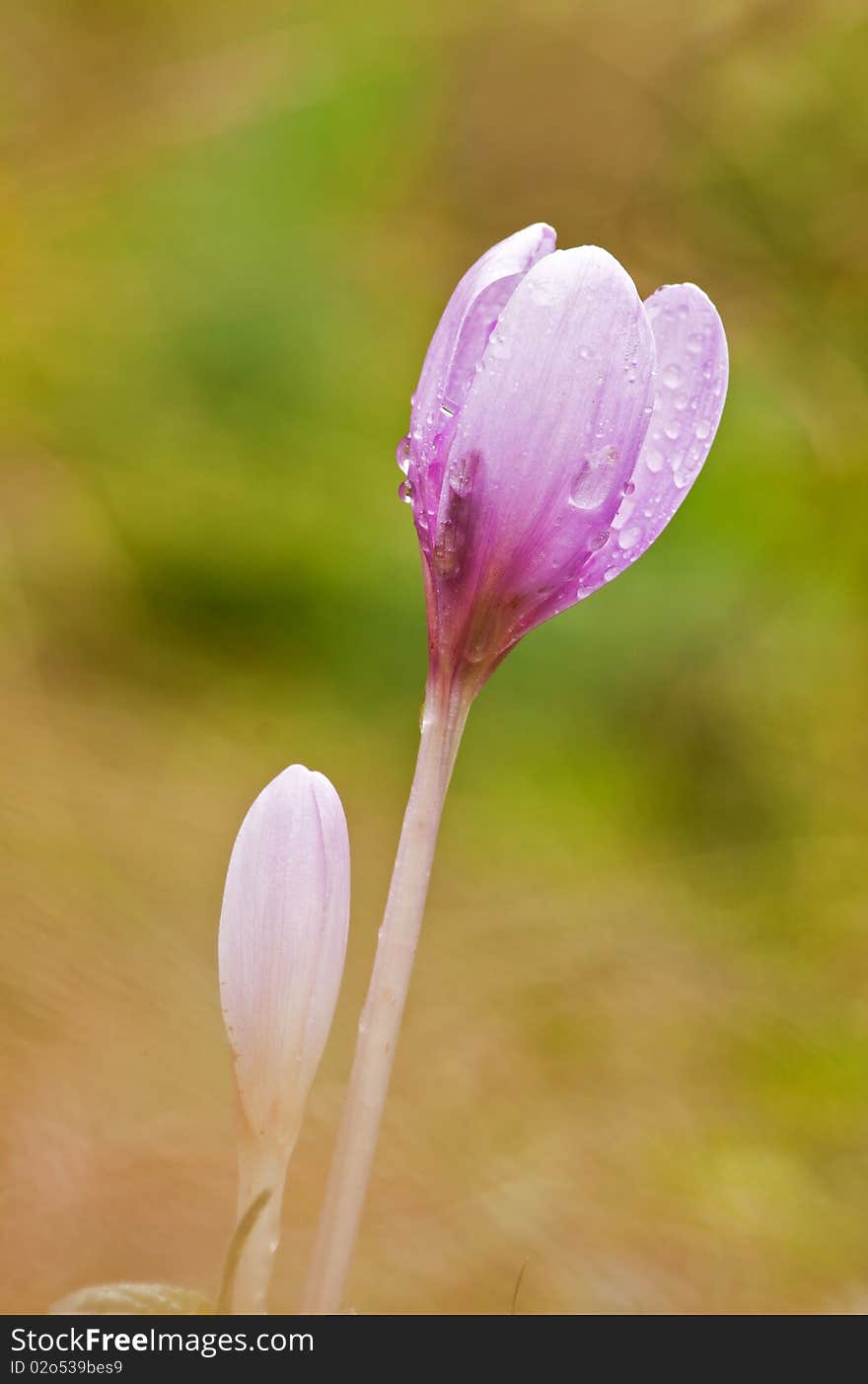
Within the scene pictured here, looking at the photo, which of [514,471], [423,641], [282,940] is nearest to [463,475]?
[514,471]

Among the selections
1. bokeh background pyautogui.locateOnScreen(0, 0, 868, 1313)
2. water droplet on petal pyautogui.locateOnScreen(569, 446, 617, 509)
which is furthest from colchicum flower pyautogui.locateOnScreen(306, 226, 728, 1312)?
bokeh background pyautogui.locateOnScreen(0, 0, 868, 1313)

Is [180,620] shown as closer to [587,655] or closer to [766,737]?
[587,655]

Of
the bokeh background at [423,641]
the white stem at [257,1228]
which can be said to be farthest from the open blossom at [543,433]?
the bokeh background at [423,641]

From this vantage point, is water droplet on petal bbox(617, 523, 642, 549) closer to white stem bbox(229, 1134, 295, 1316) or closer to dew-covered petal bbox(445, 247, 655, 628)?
dew-covered petal bbox(445, 247, 655, 628)

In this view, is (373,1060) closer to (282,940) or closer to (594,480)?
(282,940)

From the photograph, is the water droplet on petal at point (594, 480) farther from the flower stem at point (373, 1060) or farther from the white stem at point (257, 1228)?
the white stem at point (257, 1228)

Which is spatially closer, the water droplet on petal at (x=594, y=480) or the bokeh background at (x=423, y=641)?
the water droplet on petal at (x=594, y=480)
